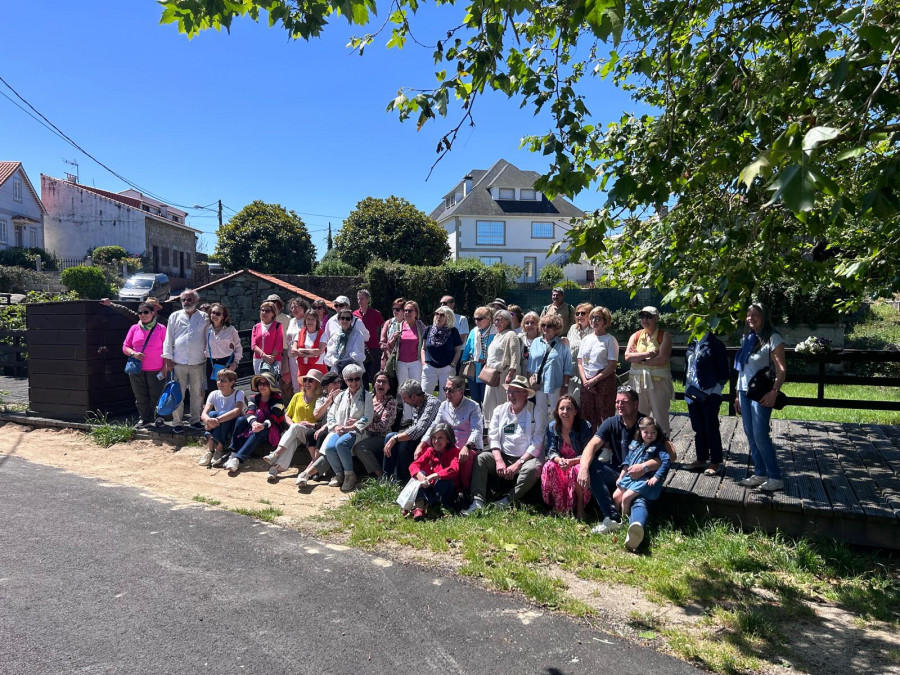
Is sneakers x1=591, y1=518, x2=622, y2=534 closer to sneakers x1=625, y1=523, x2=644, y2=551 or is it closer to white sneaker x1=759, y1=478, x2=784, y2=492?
sneakers x1=625, y1=523, x2=644, y2=551

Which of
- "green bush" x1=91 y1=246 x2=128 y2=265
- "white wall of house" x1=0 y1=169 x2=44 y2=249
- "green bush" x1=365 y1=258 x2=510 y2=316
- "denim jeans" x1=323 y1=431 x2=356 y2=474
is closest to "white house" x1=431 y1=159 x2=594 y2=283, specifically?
"green bush" x1=91 y1=246 x2=128 y2=265

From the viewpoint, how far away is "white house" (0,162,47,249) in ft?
114

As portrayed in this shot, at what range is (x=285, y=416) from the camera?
753 cm

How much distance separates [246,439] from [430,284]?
12909 millimetres

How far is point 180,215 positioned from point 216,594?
188 ft

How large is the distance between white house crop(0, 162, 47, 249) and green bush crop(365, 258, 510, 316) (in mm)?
26926

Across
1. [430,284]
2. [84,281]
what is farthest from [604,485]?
[84,281]

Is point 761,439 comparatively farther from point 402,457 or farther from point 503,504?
point 402,457

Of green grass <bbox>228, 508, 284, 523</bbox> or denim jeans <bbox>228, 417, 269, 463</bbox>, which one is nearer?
green grass <bbox>228, 508, 284, 523</bbox>

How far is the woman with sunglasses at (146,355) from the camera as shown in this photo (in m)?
8.58

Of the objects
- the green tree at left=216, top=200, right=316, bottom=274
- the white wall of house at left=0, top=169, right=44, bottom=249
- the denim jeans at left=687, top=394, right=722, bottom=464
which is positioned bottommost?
the denim jeans at left=687, top=394, right=722, bottom=464

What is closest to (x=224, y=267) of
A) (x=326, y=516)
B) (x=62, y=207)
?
(x=62, y=207)

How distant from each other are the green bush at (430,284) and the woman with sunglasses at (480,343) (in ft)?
40.4

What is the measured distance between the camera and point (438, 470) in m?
5.86
